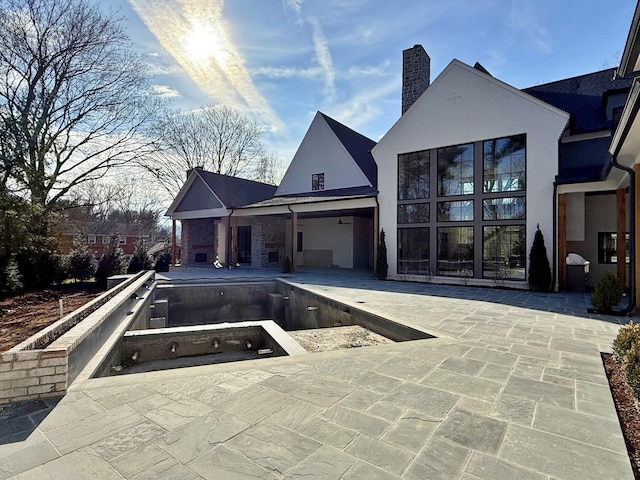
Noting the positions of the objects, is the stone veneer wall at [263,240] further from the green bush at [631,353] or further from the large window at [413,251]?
the green bush at [631,353]

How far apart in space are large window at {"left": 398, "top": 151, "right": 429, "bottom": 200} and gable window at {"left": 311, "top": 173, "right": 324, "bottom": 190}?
16.8 feet

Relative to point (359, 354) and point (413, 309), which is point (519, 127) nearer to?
point (413, 309)

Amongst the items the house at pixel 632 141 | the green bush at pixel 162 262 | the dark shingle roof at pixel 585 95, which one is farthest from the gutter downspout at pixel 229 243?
the house at pixel 632 141

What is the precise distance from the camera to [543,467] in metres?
2.02

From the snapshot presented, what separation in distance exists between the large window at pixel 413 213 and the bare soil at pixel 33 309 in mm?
10593

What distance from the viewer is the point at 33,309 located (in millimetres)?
9117

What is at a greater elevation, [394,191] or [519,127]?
[519,127]

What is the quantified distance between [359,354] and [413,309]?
318 centimetres

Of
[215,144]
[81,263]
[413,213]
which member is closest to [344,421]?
[413,213]

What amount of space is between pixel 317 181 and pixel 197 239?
8.66 meters

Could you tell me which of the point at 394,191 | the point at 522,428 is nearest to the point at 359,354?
the point at 522,428

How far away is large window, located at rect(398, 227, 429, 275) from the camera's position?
11.7m

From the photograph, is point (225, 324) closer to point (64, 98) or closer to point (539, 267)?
point (539, 267)

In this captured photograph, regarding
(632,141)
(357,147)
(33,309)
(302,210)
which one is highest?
(357,147)
